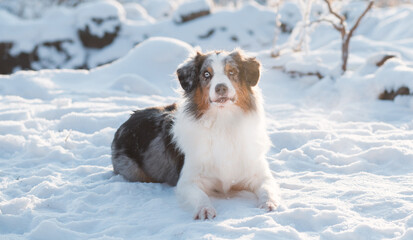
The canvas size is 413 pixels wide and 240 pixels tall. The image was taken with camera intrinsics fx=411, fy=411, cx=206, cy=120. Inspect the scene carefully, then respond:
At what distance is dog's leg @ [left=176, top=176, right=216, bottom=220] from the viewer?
3624 millimetres

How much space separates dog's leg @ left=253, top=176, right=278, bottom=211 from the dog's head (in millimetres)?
782

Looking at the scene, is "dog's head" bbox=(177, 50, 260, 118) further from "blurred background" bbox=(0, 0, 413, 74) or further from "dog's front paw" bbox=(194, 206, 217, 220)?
"blurred background" bbox=(0, 0, 413, 74)

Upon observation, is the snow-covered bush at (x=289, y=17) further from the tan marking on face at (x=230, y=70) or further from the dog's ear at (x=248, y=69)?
the tan marking on face at (x=230, y=70)

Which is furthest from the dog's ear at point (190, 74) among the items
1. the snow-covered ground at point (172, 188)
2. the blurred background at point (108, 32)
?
the blurred background at point (108, 32)

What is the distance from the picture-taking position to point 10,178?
4.87 meters

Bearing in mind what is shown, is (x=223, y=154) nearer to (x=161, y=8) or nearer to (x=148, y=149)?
(x=148, y=149)

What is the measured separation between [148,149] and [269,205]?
181 centimetres

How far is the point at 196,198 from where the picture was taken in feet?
12.6

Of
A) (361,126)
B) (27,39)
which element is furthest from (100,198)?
(27,39)

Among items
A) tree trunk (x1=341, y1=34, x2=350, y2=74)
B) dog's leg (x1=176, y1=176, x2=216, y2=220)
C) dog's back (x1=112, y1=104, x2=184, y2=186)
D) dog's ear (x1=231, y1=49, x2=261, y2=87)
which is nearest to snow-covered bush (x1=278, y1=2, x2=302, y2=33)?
tree trunk (x1=341, y1=34, x2=350, y2=74)

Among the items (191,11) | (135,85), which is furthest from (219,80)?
(191,11)

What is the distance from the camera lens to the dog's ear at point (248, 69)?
4.38m

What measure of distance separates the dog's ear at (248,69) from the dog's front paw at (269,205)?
130 cm

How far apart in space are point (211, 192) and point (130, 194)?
0.86 m
